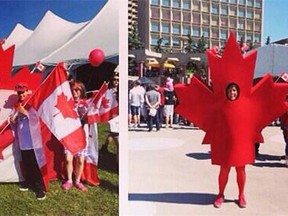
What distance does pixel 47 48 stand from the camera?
Answer: 3.13m

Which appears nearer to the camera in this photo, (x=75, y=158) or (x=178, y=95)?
(x=178, y=95)

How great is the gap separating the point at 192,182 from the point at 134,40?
3.77 feet

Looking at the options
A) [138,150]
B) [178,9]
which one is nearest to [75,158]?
[138,150]

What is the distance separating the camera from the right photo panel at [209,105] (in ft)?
10.0

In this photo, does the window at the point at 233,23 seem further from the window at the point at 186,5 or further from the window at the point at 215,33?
the window at the point at 186,5

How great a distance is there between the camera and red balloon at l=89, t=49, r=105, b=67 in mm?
3100

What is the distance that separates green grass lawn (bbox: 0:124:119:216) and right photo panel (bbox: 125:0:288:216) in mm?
138

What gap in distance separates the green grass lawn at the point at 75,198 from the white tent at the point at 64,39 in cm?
59

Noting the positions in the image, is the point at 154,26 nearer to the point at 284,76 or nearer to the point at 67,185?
the point at 284,76

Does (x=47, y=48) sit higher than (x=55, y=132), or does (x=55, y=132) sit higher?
(x=47, y=48)

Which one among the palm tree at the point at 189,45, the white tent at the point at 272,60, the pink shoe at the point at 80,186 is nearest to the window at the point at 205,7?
the palm tree at the point at 189,45

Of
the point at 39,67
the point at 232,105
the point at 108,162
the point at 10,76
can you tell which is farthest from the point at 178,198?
the point at 10,76

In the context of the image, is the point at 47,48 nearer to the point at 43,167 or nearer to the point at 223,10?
the point at 43,167

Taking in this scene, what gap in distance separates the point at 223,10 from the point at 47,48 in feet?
4.41
